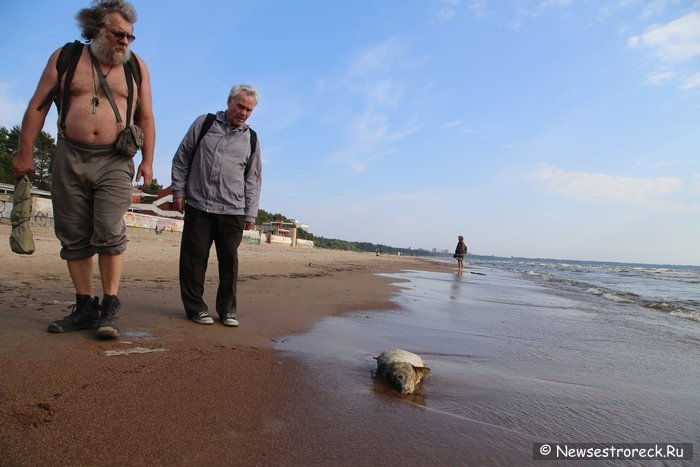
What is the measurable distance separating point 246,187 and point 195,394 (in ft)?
6.81

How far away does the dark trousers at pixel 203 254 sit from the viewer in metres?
3.26

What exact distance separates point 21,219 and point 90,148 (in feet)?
2.40

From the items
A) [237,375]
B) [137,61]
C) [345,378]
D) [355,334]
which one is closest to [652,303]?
[355,334]

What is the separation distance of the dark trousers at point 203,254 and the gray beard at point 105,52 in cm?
119

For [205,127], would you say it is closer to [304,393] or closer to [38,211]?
[304,393]

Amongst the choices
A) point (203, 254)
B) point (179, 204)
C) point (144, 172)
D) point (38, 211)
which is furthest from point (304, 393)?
point (38, 211)

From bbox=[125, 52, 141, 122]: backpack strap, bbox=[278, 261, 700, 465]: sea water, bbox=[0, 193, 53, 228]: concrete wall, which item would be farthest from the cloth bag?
bbox=[0, 193, 53, 228]: concrete wall

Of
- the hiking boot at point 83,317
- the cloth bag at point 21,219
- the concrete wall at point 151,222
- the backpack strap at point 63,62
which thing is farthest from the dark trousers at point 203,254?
the concrete wall at point 151,222

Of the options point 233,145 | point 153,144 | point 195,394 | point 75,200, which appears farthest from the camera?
point 233,145

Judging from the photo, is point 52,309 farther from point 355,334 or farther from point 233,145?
point 355,334

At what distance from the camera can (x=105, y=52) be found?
8.22ft

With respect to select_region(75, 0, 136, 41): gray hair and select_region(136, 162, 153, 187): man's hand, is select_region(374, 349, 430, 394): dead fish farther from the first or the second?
select_region(75, 0, 136, 41): gray hair

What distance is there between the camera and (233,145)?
10.9 ft

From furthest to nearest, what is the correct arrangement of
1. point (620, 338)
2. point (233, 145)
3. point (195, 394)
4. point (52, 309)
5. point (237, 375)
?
point (620, 338), point (233, 145), point (52, 309), point (237, 375), point (195, 394)
